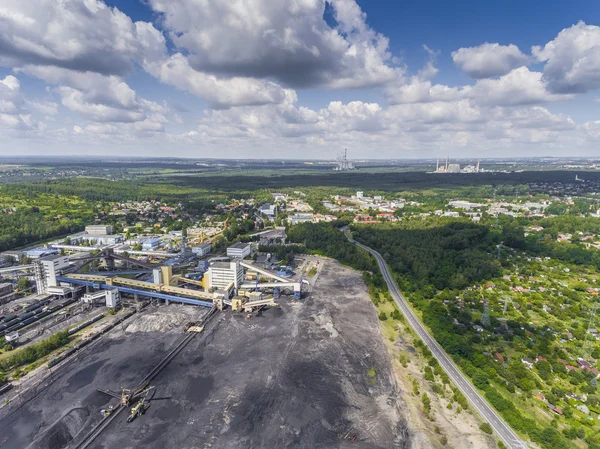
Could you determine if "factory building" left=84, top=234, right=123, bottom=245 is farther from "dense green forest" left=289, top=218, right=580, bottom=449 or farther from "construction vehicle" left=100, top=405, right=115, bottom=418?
"construction vehicle" left=100, top=405, right=115, bottom=418

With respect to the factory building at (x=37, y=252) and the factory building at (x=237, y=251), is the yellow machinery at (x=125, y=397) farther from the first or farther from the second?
the factory building at (x=37, y=252)

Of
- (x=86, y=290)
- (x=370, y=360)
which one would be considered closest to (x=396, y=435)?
(x=370, y=360)

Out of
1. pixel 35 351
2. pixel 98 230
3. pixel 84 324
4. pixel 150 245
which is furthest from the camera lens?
pixel 98 230

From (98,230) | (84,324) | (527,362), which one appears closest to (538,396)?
(527,362)

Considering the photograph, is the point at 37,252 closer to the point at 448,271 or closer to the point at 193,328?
the point at 193,328

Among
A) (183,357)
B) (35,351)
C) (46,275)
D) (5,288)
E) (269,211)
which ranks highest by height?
(46,275)

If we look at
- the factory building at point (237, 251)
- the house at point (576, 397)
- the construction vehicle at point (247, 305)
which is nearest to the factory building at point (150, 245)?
the factory building at point (237, 251)
